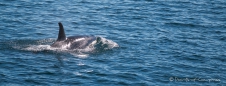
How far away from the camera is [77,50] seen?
2847 centimetres

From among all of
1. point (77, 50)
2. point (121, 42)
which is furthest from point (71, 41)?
point (121, 42)

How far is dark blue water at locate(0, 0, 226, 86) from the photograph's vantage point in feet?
78.4

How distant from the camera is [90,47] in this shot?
1150 inches

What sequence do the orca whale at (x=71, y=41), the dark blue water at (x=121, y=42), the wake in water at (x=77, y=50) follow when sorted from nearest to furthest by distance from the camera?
the dark blue water at (x=121, y=42), the wake in water at (x=77, y=50), the orca whale at (x=71, y=41)

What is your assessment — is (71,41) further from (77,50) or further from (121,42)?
(121,42)

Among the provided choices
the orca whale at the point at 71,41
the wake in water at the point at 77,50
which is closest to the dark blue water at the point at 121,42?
the wake in water at the point at 77,50

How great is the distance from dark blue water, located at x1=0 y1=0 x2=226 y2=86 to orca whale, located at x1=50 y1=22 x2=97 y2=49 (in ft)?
2.77

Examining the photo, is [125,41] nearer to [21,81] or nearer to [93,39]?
[93,39]

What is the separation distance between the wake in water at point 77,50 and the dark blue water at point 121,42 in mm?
120

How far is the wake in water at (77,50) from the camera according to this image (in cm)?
2789

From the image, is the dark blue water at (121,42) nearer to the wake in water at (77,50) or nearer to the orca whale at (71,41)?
the wake in water at (77,50)

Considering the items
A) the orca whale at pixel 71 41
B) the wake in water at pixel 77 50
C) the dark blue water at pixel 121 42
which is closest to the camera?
the dark blue water at pixel 121 42

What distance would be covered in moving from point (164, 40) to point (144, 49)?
9.74 ft

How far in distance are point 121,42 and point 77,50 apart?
12.4 feet
